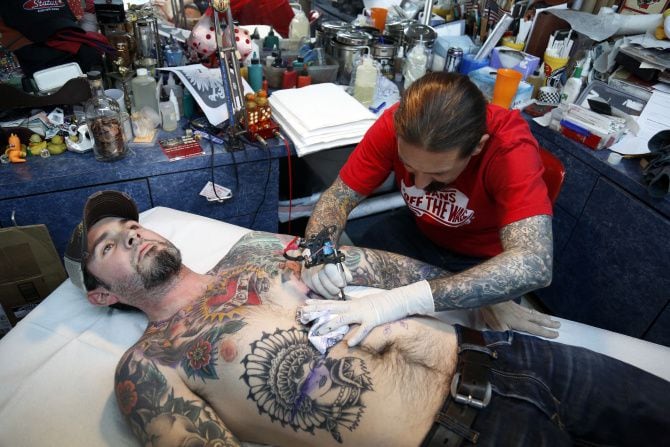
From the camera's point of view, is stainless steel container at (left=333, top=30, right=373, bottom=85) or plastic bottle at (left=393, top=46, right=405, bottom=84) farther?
plastic bottle at (left=393, top=46, right=405, bottom=84)

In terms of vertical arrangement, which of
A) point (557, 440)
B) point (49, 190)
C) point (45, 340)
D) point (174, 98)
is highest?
point (174, 98)

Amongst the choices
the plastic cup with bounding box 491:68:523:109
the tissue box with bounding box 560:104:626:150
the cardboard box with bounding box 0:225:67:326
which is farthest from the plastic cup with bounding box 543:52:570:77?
the cardboard box with bounding box 0:225:67:326

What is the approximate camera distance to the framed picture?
6.88 feet

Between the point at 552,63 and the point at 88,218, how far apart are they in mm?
2137

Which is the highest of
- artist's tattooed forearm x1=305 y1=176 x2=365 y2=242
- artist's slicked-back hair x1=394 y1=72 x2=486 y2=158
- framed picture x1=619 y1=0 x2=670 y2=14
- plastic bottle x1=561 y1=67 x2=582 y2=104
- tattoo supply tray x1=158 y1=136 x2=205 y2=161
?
framed picture x1=619 y1=0 x2=670 y2=14

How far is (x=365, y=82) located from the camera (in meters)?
2.04

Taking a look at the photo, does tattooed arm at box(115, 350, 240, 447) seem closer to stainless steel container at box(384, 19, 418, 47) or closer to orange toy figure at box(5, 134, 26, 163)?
orange toy figure at box(5, 134, 26, 163)

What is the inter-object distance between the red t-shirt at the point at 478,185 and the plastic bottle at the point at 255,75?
716 mm

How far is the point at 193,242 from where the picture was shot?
5.40 ft

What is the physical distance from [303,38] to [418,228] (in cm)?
130

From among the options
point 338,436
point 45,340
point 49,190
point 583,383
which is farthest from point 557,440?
point 49,190

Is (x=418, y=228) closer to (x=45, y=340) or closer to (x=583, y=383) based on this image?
(x=583, y=383)

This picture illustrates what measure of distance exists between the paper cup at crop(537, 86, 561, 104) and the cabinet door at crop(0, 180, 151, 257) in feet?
6.11

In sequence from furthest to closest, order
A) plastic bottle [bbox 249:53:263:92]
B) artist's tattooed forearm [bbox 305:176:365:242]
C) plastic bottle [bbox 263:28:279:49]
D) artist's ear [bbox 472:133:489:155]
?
plastic bottle [bbox 263:28:279:49] → plastic bottle [bbox 249:53:263:92] → artist's tattooed forearm [bbox 305:176:365:242] → artist's ear [bbox 472:133:489:155]
